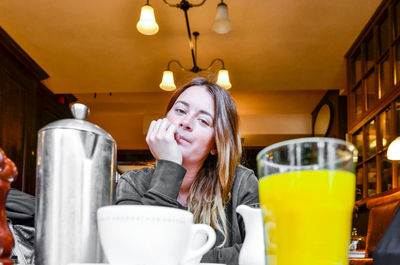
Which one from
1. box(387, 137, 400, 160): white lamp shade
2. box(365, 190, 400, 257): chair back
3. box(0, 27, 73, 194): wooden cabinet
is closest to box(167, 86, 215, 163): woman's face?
box(365, 190, 400, 257): chair back

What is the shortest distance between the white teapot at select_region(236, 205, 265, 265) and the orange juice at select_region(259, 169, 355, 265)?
129mm

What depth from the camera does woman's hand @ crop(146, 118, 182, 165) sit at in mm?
916

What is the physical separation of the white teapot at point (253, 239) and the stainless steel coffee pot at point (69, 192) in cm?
18

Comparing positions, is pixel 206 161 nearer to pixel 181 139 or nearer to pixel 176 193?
pixel 181 139

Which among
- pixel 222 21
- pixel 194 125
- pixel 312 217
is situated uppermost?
pixel 222 21

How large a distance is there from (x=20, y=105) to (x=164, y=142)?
4739 millimetres

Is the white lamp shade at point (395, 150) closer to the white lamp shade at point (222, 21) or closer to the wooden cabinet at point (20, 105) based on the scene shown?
the white lamp shade at point (222, 21)

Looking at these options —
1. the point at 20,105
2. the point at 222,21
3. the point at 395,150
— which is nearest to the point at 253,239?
the point at 222,21

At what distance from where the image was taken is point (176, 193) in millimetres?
790

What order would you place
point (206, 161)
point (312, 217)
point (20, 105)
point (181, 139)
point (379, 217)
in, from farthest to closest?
point (20, 105) → point (379, 217) → point (206, 161) → point (181, 139) → point (312, 217)

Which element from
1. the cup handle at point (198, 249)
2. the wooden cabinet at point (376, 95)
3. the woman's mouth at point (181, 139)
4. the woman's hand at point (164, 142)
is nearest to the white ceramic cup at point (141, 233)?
the cup handle at point (198, 249)

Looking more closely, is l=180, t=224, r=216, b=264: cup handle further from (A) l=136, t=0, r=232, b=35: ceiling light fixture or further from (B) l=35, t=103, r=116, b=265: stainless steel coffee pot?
(A) l=136, t=0, r=232, b=35: ceiling light fixture

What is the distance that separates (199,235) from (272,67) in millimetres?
4858

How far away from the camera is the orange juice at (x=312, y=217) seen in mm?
410
